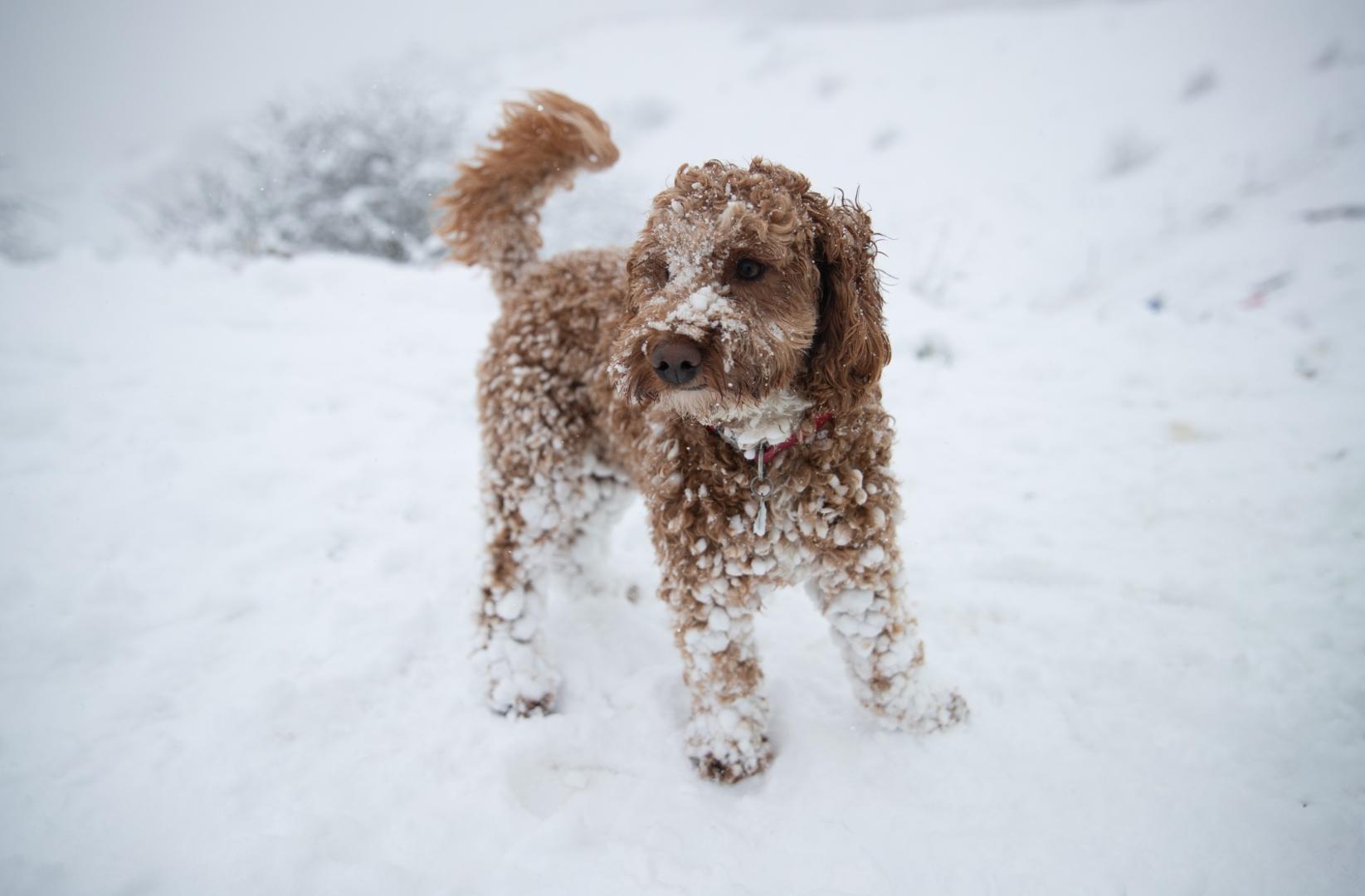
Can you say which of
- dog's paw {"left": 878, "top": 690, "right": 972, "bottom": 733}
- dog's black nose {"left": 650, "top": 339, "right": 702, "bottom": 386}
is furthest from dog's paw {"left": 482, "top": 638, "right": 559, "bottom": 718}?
dog's black nose {"left": 650, "top": 339, "right": 702, "bottom": 386}

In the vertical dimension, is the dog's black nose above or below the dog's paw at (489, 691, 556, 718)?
above

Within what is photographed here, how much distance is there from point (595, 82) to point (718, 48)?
15.5ft

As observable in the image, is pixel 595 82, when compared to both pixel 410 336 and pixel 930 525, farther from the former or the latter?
pixel 930 525

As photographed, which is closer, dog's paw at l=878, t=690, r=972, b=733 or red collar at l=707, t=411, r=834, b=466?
red collar at l=707, t=411, r=834, b=466

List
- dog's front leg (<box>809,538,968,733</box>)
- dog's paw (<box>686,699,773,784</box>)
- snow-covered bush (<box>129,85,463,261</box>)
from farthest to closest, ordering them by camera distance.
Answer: snow-covered bush (<box>129,85,463,261</box>), dog's paw (<box>686,699,773,784</box>), dog's front leg (<box>809,538,968,733</box>)

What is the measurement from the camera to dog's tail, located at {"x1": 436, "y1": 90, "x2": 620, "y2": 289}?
101 inches

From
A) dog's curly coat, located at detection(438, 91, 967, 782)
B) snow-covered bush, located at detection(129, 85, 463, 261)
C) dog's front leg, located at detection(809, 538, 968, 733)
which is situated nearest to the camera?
dog's curly coat, located at detection(438, 91, 967, 782)

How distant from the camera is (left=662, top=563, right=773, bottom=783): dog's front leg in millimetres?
2139

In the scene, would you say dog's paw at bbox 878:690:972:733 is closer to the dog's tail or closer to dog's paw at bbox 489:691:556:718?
dog's paw at bbox 489:691:556:718

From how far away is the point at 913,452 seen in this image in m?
4.12

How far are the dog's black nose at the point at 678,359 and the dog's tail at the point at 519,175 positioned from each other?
1350 mm

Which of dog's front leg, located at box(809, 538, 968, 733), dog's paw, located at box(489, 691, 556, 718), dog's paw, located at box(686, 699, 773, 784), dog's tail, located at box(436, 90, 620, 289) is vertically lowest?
dog's paw, located at box(489, 691, 556, 718)

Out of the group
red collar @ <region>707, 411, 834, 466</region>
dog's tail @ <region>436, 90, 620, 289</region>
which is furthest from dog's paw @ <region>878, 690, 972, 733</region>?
dog's tail @ <region>436, 90, 620, 289</region>

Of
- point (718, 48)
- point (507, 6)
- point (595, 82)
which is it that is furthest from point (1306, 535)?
point (507, 6)
